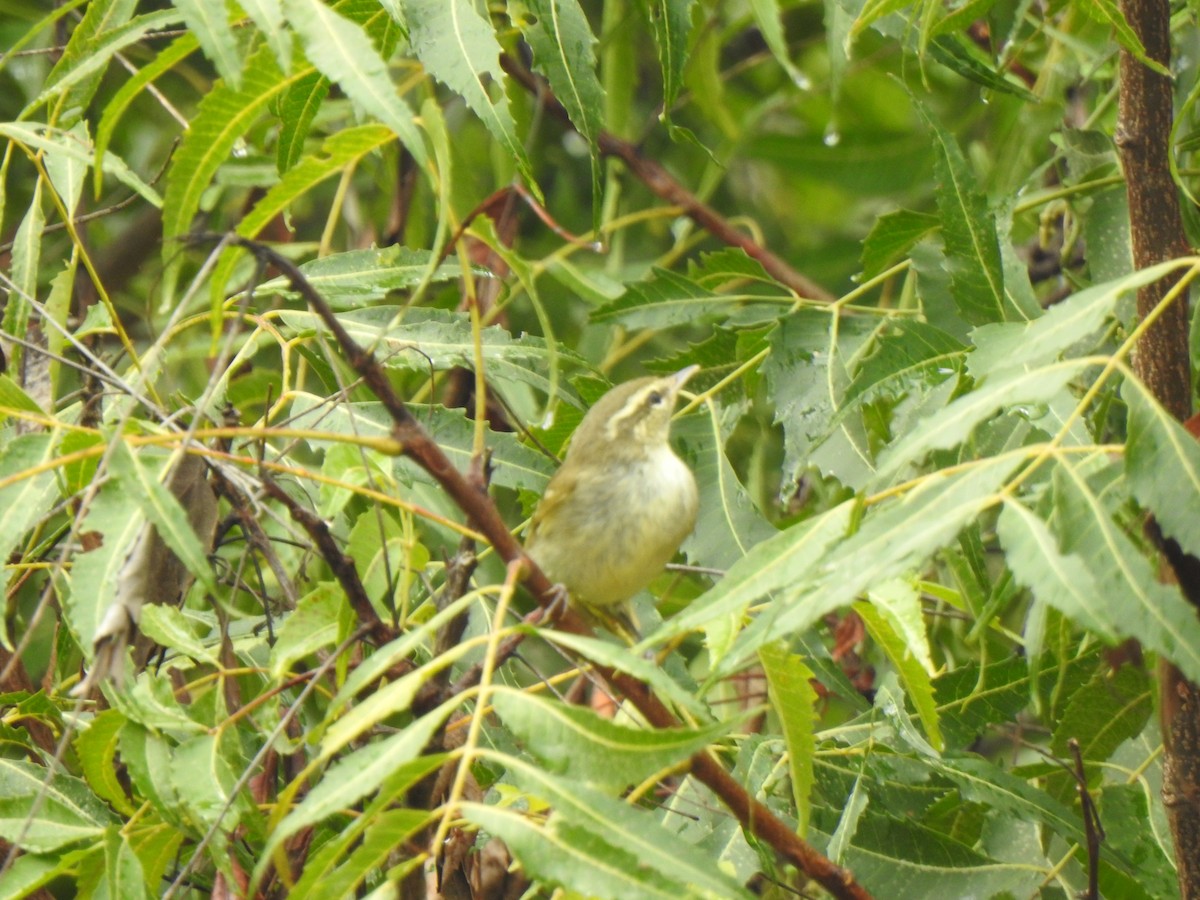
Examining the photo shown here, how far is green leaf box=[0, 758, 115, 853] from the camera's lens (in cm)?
205

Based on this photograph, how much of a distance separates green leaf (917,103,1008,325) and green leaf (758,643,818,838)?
33.5 inches

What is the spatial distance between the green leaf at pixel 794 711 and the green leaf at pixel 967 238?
852 mm

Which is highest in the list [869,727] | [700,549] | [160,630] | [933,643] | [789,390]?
[160,630]

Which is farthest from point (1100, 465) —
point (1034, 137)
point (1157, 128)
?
point (1034, 137)

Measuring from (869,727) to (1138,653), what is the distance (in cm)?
94

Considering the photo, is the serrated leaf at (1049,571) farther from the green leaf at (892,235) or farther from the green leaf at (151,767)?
the green leaf at (892,235)

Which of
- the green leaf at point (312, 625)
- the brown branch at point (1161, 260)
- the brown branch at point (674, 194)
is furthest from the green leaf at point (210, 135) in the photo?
the brown branch at point (674, 194)

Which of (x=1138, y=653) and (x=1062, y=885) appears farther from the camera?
(x=1138, y=653)

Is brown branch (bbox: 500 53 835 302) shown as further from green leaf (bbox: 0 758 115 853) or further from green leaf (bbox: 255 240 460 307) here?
green leaf (bbox: 0 758 115 853)

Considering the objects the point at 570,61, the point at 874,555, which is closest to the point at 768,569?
the point at 874,555

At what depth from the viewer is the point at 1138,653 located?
123 inches

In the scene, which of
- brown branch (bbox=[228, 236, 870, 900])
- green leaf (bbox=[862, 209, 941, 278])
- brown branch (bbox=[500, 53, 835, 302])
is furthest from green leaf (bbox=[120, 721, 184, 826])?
brown branch (bbox=[500, 53, 835, 302])

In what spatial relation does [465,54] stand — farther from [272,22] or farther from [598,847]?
[598,847]

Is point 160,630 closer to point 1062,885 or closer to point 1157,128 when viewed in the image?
point 1062,885
